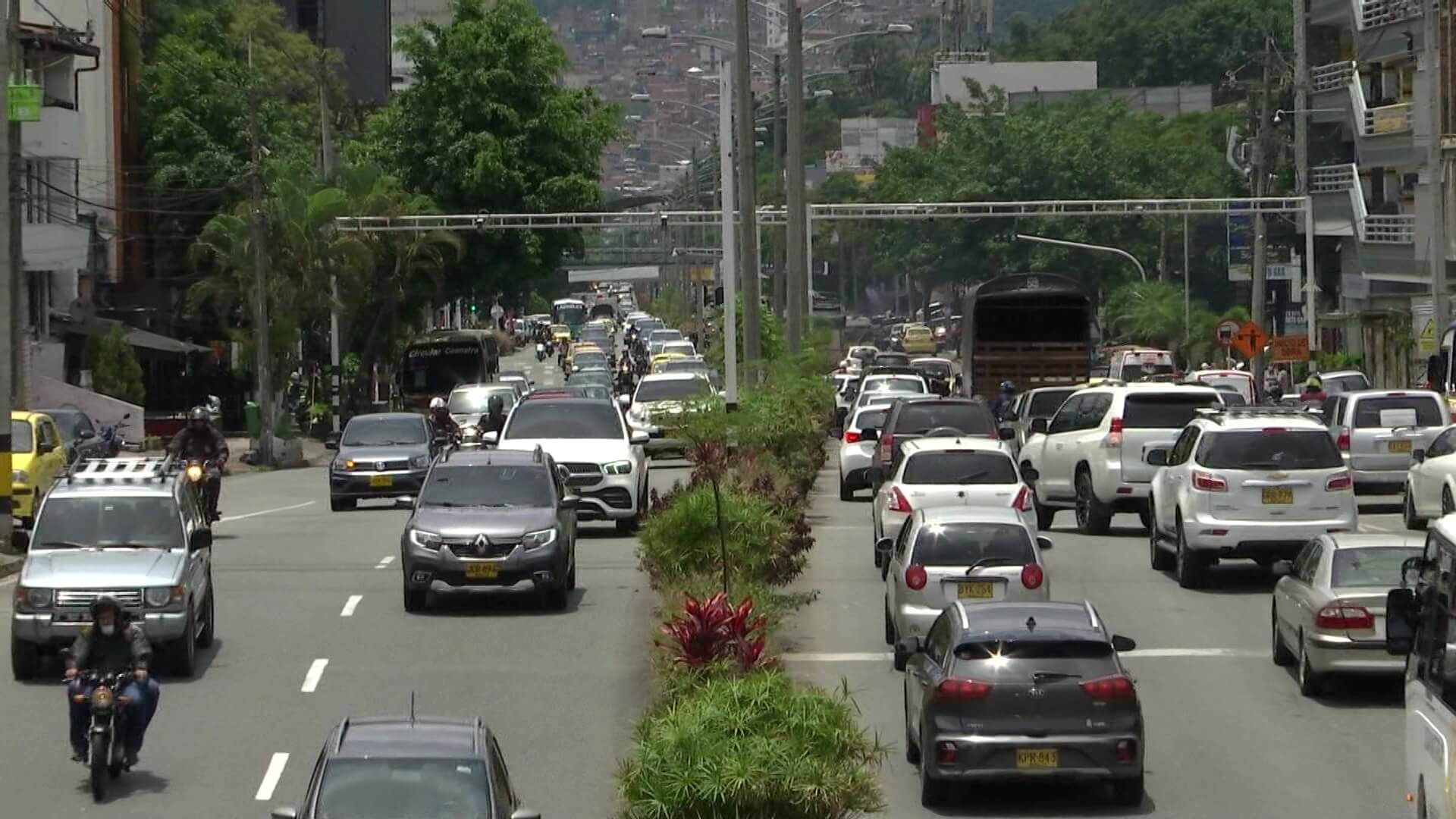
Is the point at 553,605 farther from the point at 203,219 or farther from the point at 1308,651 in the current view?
the point at 203,219

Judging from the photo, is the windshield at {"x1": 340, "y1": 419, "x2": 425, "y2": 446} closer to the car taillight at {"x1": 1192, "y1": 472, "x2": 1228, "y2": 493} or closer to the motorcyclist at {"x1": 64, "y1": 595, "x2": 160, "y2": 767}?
the car taillight at {"x1": 1192, "y1": 472, "x2": 1228, "y2": 493}

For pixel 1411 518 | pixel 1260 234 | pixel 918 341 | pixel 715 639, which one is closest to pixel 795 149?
pixel 1260 234

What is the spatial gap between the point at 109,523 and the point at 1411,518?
685 inches

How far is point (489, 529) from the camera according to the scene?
2408 centimetres

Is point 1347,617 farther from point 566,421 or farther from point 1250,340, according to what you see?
point 1250,340

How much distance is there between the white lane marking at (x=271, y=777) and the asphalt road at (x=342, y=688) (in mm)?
18

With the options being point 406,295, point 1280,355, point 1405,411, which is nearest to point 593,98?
point 406,295

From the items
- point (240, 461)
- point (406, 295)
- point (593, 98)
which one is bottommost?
point (240, 461)

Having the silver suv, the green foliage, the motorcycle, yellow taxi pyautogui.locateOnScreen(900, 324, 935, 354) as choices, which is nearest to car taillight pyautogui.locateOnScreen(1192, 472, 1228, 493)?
the silver suv

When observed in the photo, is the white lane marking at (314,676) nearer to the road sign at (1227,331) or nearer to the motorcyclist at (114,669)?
the motorcyclist at (114,669)

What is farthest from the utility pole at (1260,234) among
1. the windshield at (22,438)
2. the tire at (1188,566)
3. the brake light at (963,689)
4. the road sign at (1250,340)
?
the brake light at (963,689)

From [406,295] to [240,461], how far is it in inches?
516

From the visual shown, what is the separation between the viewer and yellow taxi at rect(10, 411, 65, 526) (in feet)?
107

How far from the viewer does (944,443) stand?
26.5 meters
